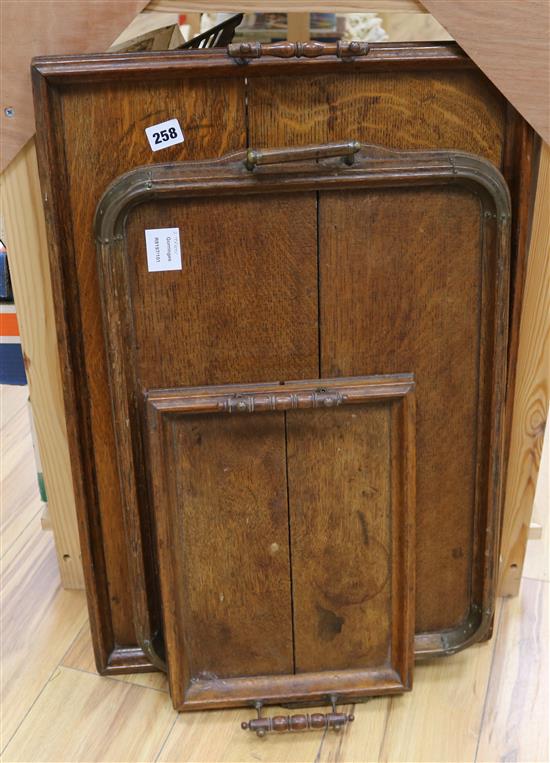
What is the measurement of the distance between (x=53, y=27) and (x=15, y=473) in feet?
4.07

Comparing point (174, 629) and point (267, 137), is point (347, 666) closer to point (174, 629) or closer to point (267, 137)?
point (174, 629)

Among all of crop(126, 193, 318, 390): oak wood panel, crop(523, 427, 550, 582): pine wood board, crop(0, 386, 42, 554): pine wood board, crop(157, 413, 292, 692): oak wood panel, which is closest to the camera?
crop(126, 193, 318, 390): oak wood panel

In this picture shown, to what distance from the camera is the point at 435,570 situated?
1.52 meters

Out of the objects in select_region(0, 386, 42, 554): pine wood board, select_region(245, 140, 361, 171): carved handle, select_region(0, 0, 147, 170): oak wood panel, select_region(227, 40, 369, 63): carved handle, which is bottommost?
select_region(0, 386, 42, 554): pine wood board

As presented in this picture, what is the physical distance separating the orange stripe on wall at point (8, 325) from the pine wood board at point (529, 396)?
2.99ft

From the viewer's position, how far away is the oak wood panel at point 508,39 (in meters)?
1.17

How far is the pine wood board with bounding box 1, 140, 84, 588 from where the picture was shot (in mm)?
1410

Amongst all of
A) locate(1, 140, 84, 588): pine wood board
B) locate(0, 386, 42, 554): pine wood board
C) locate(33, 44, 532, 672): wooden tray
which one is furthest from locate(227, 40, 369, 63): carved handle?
locate(0, 386, 42, 554): pine wood board

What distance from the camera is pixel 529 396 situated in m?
1.54

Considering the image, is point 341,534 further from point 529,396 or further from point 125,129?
point 125,129

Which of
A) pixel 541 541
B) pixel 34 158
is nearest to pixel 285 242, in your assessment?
pixel 34 158

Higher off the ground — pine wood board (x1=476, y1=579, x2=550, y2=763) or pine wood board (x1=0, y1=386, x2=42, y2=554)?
pine wood board (x1=0, y1=386, x2=42, y2=554)

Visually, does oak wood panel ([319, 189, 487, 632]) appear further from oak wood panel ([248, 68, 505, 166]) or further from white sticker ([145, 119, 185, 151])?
white sticker ([145, 119, 185, 151])

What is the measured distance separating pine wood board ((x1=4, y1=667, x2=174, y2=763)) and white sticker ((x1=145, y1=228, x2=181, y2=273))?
2.56 feet
